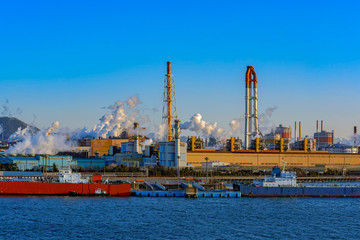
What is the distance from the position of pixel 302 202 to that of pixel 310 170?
185ft

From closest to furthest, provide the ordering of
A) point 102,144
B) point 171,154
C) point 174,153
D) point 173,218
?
point 173,218 → point 174,153 → point 171,154 → point 102,144

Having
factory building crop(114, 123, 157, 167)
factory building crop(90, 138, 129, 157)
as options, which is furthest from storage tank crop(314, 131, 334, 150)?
factory building crop(114, 123, 157, 167)

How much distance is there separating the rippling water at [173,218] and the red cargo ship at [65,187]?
270 cm

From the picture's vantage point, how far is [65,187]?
59.3 m

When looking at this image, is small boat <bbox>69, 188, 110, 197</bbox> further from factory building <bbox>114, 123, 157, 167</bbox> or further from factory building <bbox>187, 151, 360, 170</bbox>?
factory building <bbox>187, 151, 360, 170</bbox>

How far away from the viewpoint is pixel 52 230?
39.7 metres

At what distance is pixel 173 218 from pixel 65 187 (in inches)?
725

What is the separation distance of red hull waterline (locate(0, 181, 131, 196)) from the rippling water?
8.81 ft

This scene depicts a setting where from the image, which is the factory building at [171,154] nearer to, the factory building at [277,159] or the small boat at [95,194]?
the factory building at [277,159]

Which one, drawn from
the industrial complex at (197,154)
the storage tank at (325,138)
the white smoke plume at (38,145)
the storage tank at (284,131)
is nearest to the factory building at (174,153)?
the industrial complex at (197,154)

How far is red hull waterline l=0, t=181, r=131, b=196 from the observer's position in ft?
191

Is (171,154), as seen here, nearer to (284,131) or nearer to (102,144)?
(102,144)

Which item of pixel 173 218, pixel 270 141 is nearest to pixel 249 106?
pixel 270 141

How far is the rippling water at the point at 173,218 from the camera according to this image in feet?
129
